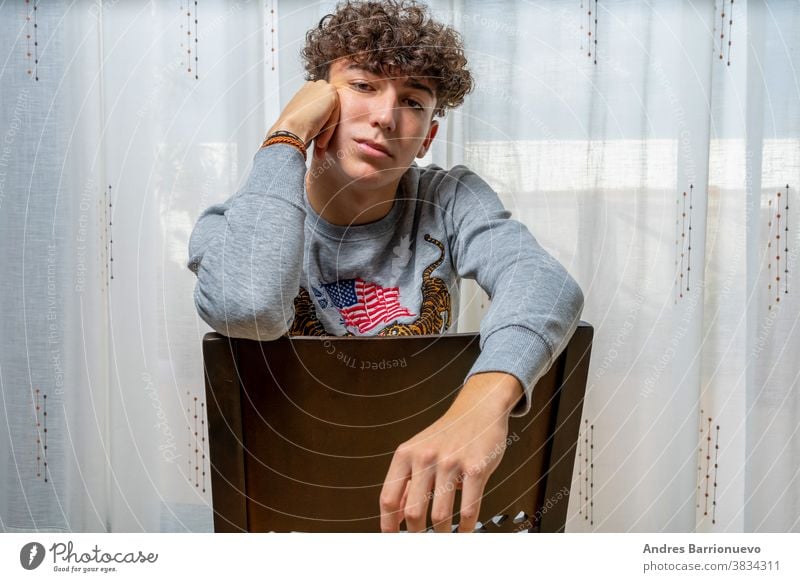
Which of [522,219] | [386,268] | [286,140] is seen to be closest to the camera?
[286,140]

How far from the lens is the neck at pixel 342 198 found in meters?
0.64

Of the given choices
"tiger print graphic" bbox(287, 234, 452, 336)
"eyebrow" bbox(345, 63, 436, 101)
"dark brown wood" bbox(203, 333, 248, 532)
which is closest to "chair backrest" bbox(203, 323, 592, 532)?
"dark brown wood" bbox(203, 333, 248, 532)

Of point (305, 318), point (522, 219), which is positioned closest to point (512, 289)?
point (305, 318)

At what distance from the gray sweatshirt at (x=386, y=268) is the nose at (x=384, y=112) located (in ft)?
0.26

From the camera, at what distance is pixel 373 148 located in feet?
1.98

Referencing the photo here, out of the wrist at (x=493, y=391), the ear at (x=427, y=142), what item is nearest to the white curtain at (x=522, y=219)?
the ear at (x=427, y=142)

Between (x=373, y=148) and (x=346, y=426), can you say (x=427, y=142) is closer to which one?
(x=373, y=148)

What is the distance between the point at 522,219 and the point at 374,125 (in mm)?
361

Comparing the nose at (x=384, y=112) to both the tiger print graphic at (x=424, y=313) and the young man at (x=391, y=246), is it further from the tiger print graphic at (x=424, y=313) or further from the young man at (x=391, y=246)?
Result: the tiger print graphic at (x=424, y=313)

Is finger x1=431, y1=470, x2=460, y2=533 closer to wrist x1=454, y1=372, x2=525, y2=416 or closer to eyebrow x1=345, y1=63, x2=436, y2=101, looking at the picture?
wrist x1=454, y1=372, x2=525, y2=416

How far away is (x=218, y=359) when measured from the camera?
1.51ft
